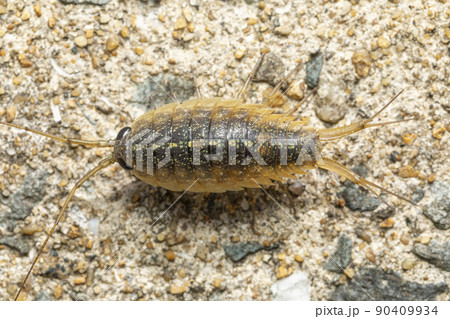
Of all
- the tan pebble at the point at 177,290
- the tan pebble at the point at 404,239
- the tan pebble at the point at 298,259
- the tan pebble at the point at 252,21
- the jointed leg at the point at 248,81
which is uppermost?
the tan pebble at the point at 252,21

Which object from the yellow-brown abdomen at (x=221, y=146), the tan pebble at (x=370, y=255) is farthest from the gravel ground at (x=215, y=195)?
the yellow-brown abdomen at (x=221, y=146)

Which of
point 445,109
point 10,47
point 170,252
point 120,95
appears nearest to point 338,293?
point 170,252

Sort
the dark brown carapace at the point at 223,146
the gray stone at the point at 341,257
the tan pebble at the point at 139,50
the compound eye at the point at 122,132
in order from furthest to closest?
the tan pebble at the point at 139,50, the gray stone at the point at 341,257, the compound eye at the point at 122,132, the dark brown carapace at the point at 223,146

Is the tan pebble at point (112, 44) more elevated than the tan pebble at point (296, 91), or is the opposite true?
the tan pebble at point (112, 44)

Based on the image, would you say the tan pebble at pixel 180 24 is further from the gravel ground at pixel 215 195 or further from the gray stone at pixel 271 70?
the gray stone at pixel 271 70

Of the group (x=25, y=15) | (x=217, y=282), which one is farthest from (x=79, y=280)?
(x=25, y=15)

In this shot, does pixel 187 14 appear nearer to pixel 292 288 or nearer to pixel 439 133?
pixel 439 133

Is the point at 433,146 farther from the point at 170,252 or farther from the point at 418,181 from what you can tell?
the point at 170,252

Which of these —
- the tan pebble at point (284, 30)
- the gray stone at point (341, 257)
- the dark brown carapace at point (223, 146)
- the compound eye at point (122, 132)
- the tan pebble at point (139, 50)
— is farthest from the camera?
the tan pebble at point (139, 50)
